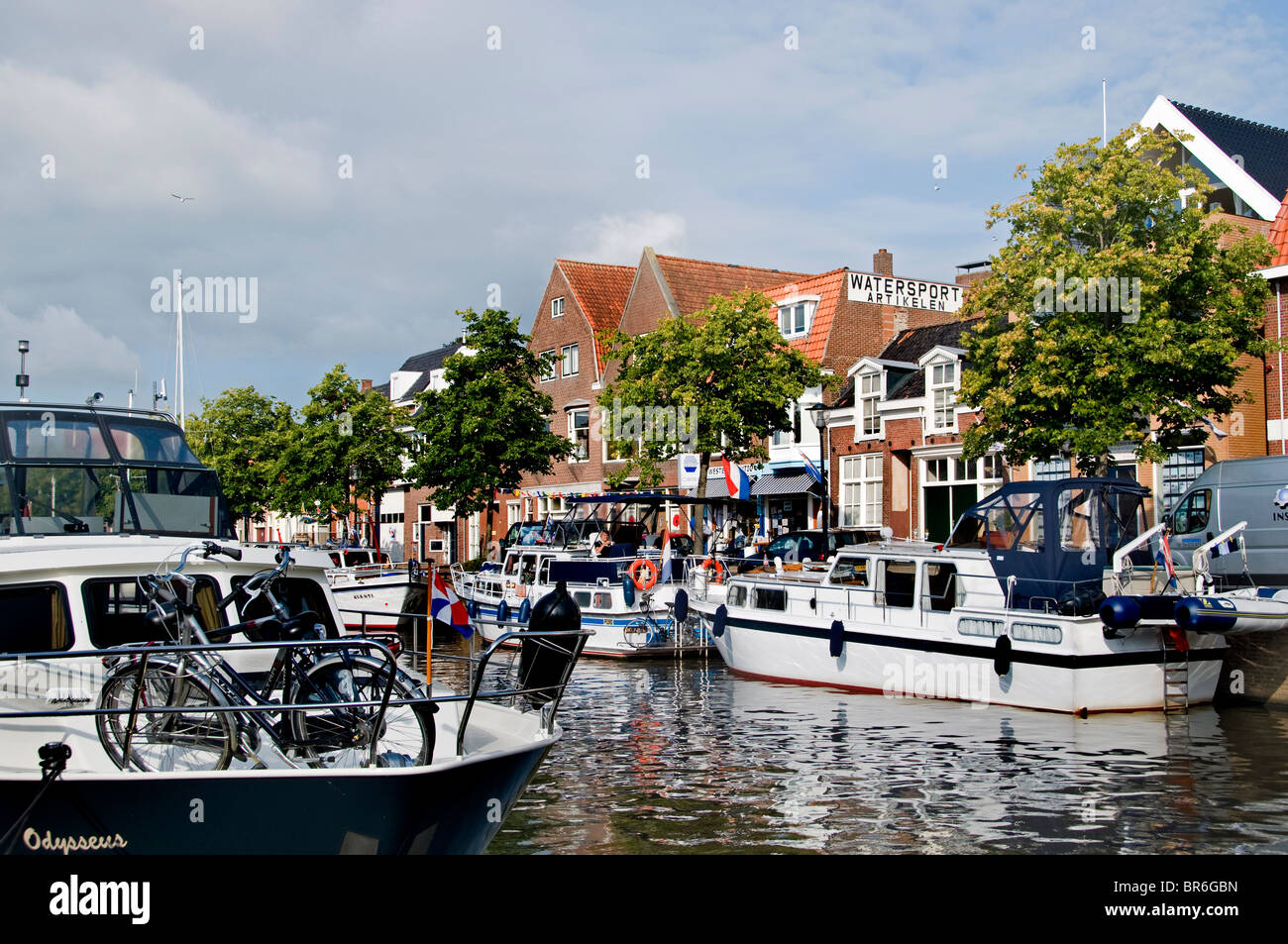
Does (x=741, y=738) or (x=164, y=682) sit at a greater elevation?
(x=164, y=682)

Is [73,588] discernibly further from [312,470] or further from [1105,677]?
[312,470]

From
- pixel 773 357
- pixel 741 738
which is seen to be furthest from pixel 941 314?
pixel 741 738

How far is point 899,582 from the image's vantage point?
19562 millimetres

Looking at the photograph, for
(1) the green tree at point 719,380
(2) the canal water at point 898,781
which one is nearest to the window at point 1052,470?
(1) the green tree at point 719,380

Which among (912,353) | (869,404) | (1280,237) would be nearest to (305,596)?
(1280,237)

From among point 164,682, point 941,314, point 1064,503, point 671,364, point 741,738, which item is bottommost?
point 741,738

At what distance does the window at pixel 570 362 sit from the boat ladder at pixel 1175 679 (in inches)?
1459

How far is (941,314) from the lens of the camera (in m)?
45.2

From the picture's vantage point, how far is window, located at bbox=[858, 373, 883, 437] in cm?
3894

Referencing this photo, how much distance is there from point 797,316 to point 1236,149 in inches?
612

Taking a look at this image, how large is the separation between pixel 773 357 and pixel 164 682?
1051 inches

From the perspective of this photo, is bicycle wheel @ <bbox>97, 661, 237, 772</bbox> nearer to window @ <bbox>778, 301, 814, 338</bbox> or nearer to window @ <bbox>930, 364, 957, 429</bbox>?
window @ <bbox>930, 364, 957, 429</bbox>

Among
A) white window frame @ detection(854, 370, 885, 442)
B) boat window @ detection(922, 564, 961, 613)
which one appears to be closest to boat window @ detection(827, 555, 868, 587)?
boat window @ detection(922, 564, 961, 613)

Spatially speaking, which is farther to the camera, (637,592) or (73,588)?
(637,592)
